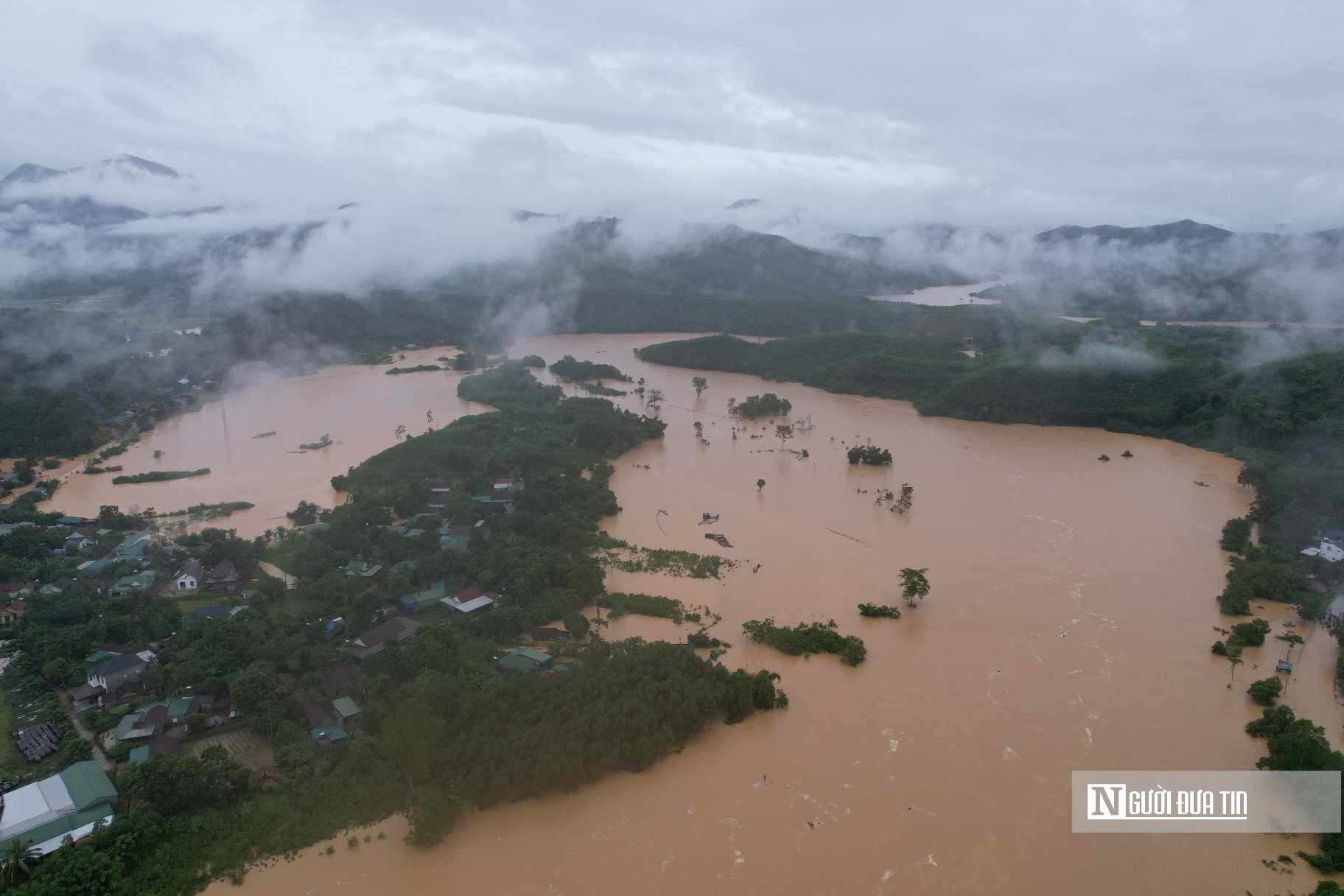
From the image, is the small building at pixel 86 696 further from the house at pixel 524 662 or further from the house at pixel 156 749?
the house at pixel 524 662

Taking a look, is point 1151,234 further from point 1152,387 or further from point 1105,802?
point 1105,802

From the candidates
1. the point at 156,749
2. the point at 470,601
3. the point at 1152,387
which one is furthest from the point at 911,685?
the point at 1152,387

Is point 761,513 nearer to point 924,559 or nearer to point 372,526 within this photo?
point 924,559

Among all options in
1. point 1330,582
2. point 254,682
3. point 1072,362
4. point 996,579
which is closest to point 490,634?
point 254,682

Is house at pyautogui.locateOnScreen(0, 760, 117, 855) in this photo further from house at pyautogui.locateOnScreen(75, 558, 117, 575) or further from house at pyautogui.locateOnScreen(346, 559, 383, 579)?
house at pyautogui.locateOnScreen(75, 558, 117, 575)

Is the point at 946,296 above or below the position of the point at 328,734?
above

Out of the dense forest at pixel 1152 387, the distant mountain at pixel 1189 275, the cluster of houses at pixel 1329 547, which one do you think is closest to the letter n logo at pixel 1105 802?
the dense forest at pixel 1152 387

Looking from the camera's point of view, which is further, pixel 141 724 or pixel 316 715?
pixel 316 715
